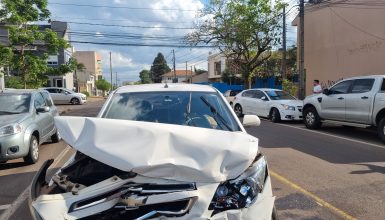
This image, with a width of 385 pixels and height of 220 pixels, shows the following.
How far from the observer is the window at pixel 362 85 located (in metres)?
11.6

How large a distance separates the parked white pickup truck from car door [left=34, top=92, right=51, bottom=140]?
338 inches

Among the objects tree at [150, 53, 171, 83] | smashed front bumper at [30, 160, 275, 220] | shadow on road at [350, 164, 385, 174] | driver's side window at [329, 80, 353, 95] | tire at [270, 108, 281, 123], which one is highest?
tree at [150, 53, 171, 83]

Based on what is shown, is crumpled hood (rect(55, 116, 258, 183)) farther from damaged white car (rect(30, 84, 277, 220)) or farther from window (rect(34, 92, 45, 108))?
window (rect(34, 92, 45, 108))

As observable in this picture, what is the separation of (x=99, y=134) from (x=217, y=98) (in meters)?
2.23

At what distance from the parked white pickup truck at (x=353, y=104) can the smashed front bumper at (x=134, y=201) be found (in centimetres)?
949

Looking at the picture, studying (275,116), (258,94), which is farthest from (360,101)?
(258,94)

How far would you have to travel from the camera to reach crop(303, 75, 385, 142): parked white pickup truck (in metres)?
11.2

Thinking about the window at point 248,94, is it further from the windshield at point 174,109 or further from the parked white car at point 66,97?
the parked white car at point 66,97

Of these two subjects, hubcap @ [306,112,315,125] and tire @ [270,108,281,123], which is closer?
hubcap @ [306,112,315,125]

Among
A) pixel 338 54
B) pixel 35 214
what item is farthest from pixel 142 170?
pixel 338 54

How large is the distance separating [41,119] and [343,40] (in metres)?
18.8

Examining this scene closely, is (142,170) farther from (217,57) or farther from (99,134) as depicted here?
(217,57)

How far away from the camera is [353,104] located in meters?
12.1

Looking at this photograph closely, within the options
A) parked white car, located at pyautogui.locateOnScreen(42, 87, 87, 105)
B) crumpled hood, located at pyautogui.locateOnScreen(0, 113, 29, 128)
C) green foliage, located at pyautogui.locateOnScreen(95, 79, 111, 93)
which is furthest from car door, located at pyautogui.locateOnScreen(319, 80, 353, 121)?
green foliage, located at pyautogui.locateOnScreen(95, 79, 111, 93)
